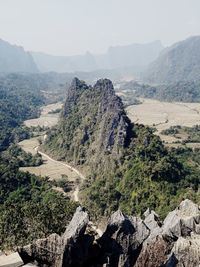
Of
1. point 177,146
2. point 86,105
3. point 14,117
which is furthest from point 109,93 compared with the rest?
point 14,117

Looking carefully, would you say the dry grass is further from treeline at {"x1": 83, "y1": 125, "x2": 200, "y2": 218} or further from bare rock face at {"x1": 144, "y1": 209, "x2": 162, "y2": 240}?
bare rock face at {"x1": 144, "y1": 209, "x2": 162, "y2": 240}

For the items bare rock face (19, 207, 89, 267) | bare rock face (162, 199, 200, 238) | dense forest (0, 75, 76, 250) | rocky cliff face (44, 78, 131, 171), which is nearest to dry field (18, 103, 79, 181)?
dense forest (0, 75, 76, 250)

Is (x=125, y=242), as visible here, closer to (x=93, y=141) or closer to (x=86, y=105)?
(x=93, y=141)

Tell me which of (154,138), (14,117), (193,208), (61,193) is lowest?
(14,117)

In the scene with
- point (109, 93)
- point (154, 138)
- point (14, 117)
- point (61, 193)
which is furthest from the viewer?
point (14, 117)

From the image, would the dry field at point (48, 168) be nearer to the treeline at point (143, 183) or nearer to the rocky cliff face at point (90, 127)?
the rocky cliff face at point (90, 127)

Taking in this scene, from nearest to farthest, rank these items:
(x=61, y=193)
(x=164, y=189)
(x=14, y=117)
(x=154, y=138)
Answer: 1. (x=164, y=189)
2. (x=61, y=193)
3. (x=154, y=138)
4. (x=14, y=117)

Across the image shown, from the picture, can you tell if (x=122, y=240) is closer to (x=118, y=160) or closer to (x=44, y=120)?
(x=118, y=160)
